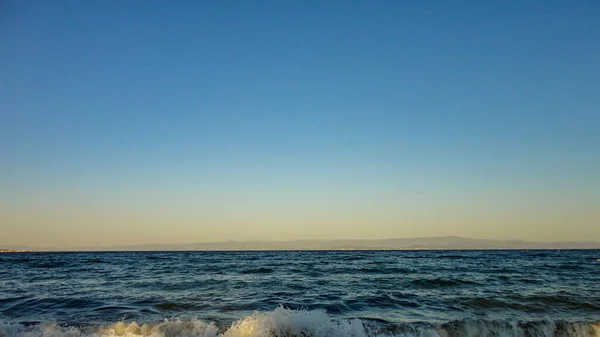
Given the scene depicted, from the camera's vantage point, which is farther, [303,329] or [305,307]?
[305,307]

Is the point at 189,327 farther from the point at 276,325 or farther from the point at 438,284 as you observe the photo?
the point at 438,284

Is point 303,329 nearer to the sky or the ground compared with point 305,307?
nearer to the sky

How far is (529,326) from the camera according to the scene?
36.3 feet

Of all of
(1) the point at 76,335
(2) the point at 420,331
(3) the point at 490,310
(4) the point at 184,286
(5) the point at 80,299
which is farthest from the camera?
(4) the point at 184,286

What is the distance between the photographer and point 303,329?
33.6 ft

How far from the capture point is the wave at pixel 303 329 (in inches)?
394

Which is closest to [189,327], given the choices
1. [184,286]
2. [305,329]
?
[305,329]

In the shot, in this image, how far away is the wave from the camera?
32.9ft

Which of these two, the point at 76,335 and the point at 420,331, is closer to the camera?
the point at 76,335

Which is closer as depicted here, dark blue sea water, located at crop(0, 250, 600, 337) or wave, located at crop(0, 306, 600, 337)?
wave, located at crop(0, 306, 600, 337)

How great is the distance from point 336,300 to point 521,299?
25.4 ft

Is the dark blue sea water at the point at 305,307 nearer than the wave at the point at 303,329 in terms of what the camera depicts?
No

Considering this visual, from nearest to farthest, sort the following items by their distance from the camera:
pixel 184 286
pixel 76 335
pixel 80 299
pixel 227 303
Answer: pixel 76 335
pixel 227 303
pixel 80 299
pixel 184 286

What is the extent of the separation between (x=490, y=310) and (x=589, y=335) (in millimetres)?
3152
